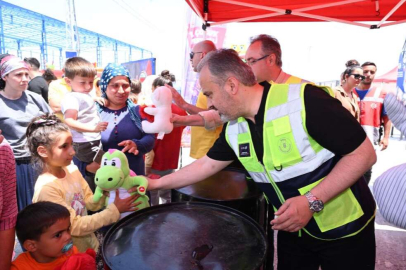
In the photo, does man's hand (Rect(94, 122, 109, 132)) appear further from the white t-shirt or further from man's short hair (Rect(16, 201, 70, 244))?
man's short hair (Rect(16, 201, 70, 244))

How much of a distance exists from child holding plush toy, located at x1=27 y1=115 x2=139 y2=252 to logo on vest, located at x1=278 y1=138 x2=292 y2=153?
82 centimetres

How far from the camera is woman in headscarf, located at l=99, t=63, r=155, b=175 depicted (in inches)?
82.0

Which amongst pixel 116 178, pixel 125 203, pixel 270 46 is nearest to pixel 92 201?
pixel 125 203

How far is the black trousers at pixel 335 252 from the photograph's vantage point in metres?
1.28

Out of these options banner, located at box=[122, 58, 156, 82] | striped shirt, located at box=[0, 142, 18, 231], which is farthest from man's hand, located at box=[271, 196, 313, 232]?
banner, located at box=[122, 58, 156, 82]

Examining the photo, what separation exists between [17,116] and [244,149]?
217 centimetres

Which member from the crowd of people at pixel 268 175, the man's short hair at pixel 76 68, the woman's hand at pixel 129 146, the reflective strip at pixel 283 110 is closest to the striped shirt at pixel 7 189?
the crowd of people at pixel 268 175

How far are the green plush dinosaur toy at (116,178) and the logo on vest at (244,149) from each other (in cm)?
54

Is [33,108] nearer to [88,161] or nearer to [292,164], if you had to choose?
[88,161]

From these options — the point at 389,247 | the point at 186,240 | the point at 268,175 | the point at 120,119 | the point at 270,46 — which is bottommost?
the point at 389,247

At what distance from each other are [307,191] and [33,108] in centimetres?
251

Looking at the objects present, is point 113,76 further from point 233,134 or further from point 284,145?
point 284,145

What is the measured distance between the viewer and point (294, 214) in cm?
112

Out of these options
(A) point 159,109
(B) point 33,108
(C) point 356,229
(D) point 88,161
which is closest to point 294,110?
(C) point 356,229
